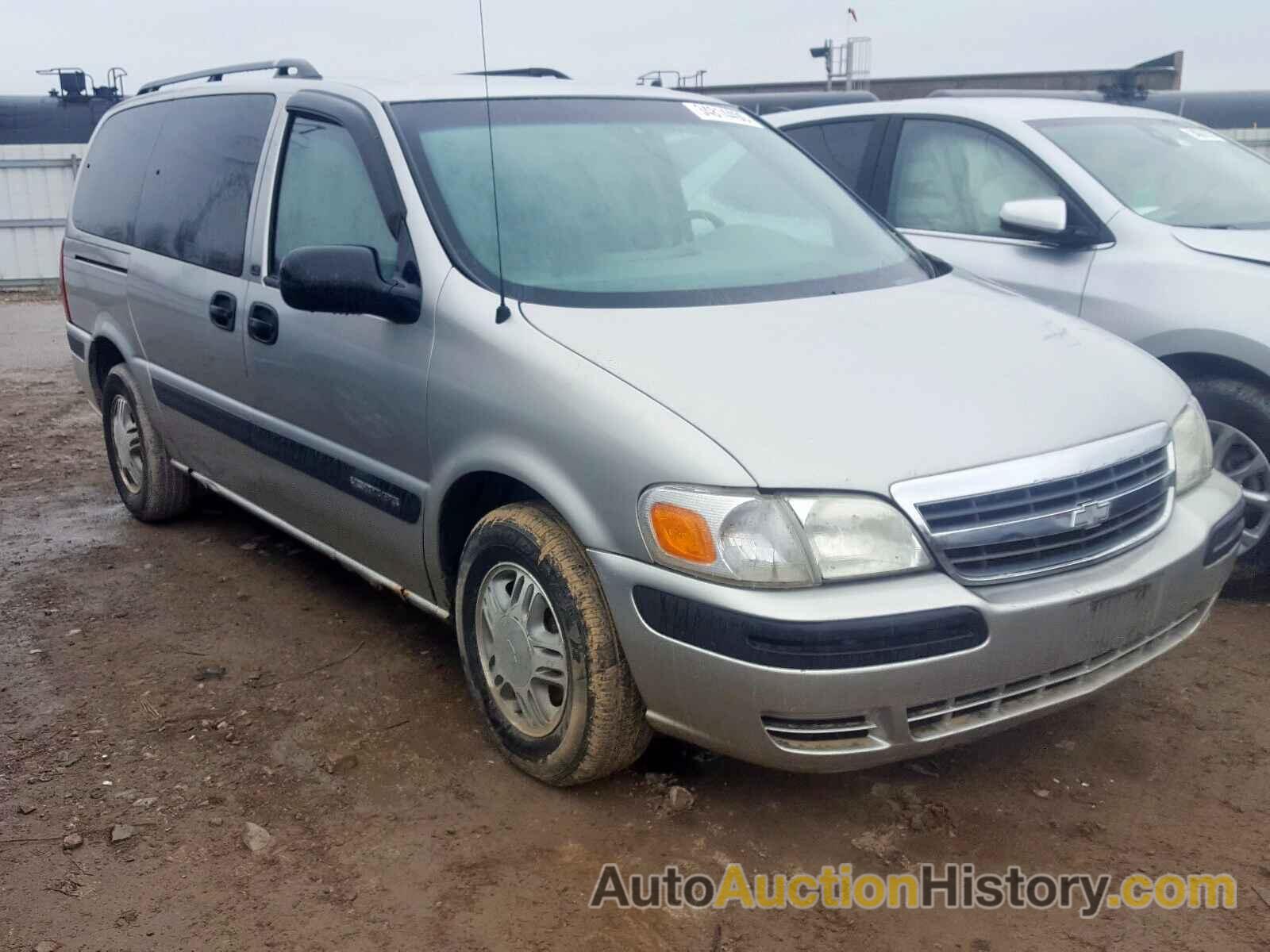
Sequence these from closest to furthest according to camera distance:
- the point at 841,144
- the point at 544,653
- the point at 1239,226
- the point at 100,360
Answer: the point at 544,653, the point at 1239,226, the point at 100,360, the point at 841,144

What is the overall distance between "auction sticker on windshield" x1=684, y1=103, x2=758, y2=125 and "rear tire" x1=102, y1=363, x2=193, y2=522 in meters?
2.56

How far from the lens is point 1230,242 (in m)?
4.34

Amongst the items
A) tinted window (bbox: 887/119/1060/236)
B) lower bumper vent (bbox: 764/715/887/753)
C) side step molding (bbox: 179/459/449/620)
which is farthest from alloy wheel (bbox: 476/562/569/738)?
tinted window (bbox: 887/119/1060/236)

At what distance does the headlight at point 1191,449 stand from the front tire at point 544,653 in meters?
1.51

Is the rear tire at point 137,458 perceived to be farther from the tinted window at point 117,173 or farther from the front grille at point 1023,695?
the front grille at point 1023,695

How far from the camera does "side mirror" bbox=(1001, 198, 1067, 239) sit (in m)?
4.41

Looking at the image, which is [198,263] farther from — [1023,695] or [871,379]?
[1023,695]

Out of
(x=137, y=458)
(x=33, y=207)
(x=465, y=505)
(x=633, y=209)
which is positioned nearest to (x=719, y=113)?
(x=633, y=209)

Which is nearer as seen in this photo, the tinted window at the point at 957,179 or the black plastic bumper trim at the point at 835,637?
the black plastic bumper trim at the point at 835,637

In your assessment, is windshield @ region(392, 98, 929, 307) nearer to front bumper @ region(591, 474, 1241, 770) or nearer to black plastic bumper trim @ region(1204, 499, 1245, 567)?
front bumper @ region(591, 474, 1241, 770)

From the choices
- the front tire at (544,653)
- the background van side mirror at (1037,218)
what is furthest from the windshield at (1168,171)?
the front tire at (544,653)

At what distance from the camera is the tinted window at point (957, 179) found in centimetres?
485

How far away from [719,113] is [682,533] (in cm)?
210

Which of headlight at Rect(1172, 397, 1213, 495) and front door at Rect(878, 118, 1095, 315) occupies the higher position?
front door at Rect(878, 118, 1095, 315)
